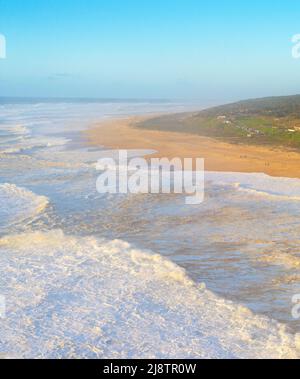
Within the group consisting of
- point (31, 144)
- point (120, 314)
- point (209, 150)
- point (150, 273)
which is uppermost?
point (31, 144)

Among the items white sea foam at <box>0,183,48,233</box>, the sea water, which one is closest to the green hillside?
the sea water

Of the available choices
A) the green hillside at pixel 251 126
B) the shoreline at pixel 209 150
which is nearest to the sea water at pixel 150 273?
the shoreline at pixel 209 150

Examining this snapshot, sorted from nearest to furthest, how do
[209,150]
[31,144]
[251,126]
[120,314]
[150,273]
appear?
[120,314] → [150,273] → [209,150] → [31,144] → [251,126]

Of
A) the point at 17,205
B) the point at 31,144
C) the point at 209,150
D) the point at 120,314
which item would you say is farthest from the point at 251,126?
the point at 120,314

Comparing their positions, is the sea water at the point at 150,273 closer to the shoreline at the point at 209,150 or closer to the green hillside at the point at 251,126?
the shoreline at the point at 209,150

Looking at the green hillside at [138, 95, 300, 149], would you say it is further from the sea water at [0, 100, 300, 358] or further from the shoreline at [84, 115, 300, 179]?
the sea water at [0, 100, 300, 358]

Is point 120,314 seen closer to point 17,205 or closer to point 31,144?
point 17,205
